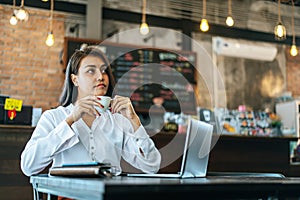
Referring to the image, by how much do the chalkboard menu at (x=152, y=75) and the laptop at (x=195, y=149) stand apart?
4.30 metres

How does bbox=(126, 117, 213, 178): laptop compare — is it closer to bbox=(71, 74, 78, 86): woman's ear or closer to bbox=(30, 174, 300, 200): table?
bbox=(30, 174, 300, 200): table

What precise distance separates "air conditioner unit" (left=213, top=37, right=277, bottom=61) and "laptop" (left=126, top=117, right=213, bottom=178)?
5481 mm

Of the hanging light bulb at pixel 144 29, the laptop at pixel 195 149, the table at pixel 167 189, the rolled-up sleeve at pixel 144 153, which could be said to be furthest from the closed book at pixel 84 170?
the hanging light bulb at pixel 144 29

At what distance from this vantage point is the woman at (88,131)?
188 centimetres

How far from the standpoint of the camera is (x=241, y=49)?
7.09 metres

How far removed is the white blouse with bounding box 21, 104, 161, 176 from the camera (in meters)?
1.88

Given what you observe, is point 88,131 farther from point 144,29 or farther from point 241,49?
point 241,49

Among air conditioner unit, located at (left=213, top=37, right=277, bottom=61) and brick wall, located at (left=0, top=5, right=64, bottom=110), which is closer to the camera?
brick wall, located at (left=0, top=5, right=64, bottom=110)

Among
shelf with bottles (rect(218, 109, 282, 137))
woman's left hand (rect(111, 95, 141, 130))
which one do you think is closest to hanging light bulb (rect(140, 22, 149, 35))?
shelf with bottles (rect(218, 109, 282, 137))

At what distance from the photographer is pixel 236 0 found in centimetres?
734

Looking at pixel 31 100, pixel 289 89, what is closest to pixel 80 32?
pixel 31 100

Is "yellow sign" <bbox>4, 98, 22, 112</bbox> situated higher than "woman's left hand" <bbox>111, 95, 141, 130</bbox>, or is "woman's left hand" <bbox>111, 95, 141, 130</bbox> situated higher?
"yellow sign" <bbox>4, 98, 22, 112</bbox>

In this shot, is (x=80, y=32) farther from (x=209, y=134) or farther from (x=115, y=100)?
(x=209, y=134)

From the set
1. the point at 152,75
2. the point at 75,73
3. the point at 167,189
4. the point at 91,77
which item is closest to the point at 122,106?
the point at 91,77
